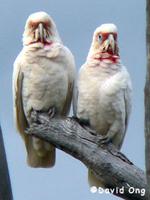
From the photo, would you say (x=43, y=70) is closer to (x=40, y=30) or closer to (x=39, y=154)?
(x=40, y=30)

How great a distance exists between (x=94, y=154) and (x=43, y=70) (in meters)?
0.84

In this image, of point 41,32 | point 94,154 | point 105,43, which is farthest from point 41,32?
point 94,154

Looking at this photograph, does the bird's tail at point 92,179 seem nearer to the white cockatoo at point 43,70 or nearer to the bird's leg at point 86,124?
the bird's leg at point 86,124

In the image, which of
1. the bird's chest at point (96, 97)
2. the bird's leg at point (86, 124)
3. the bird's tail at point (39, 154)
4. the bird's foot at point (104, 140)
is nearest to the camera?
the bird's foot at point (104, 140)

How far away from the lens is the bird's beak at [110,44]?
462 centimetres

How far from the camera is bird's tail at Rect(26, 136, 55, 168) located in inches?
193

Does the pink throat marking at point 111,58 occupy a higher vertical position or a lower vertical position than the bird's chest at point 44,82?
higher

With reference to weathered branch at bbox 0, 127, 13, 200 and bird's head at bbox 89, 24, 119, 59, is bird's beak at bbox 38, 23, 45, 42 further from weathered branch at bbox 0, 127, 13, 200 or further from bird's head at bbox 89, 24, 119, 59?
weathered branch at bbox 0, 127, 13, 200

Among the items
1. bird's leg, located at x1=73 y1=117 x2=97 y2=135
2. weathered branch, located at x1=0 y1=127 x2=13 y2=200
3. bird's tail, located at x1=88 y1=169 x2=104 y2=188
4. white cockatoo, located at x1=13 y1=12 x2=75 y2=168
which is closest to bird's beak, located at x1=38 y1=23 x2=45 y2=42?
white cockatoo, located at x1=13 y1=12 x2=75 y2=168

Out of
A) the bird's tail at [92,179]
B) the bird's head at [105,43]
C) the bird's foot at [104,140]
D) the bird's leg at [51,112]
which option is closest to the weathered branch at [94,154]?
the bird's foot at [104,140]

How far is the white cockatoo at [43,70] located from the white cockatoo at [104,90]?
0.12 metres

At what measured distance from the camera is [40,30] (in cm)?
462

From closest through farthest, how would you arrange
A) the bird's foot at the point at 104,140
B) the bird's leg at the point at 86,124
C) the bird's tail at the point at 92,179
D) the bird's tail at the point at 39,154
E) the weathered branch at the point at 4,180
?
1. the weathered branch at the point at 4,180
2. the bird's foot at the point at 104,140
3. the bird's leg at the point at 86,124
4. the bird's tail at the point at 92,179
5. the bird's tail at the point at 39,154

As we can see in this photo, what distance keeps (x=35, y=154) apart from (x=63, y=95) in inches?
22.2
